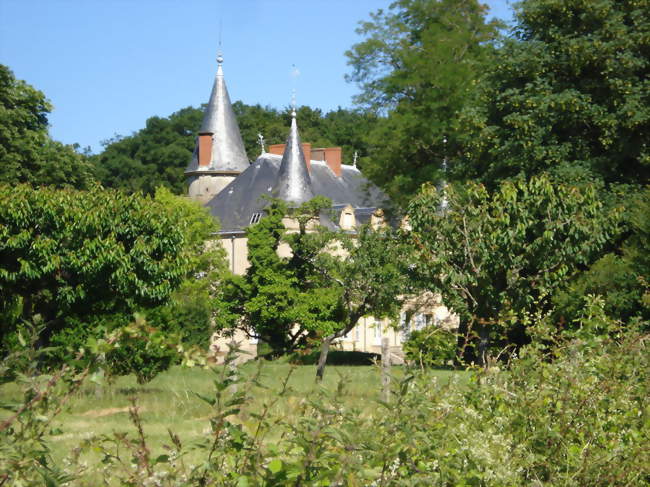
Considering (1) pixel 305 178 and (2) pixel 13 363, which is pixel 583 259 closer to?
(2) pixel 13 363

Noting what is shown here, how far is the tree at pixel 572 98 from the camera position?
2231 centimetres

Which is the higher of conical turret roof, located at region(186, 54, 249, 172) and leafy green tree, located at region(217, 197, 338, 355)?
conical turret roof, located at region(186, 54, 249, 172)

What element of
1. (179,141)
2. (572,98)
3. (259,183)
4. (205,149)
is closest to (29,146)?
(259,183)

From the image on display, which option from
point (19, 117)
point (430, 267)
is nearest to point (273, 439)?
point (430, 267)

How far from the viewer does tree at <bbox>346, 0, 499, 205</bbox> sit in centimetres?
2928

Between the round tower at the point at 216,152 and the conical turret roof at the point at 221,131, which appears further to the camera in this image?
the conical turret roof at the point at 221,131

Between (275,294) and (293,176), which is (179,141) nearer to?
(293,176)

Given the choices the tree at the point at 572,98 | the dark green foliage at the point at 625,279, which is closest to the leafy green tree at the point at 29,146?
the tree at the point at 572,98

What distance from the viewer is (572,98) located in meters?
22.3

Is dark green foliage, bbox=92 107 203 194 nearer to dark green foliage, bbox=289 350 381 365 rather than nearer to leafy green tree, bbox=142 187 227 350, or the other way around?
leafy green tree, bbox=142 187 227 350

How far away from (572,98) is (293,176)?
24469 millimetres

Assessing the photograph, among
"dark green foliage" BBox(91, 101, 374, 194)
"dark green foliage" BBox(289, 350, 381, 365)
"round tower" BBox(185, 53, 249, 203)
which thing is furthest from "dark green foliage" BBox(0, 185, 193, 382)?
"dark green foliage" BBox(91, 101, 374, 194)

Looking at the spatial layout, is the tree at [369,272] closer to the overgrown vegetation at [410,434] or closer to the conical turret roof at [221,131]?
the overgrown vegetation at [410,434]

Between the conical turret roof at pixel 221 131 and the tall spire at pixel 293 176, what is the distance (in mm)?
11133
